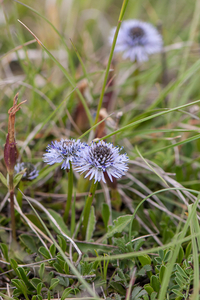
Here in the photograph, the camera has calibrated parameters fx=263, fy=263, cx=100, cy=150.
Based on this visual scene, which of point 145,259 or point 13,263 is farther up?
point 145,259

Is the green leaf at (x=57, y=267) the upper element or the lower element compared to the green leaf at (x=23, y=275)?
upper

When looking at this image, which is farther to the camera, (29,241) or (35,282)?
(29,241)

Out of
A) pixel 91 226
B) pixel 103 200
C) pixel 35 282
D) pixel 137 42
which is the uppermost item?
pixel 137 42

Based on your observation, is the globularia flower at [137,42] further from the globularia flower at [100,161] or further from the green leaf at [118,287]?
A: the green leaf at [118,287]

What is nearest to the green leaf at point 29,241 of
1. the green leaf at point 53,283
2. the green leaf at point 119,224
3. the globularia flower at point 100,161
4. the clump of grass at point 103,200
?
the clump of grass at point 103,200

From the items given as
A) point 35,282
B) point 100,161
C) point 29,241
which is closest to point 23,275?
point 35,282

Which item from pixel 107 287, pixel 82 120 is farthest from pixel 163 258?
pixel 82 120

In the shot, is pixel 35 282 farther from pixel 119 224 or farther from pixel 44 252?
pixel 119 224
